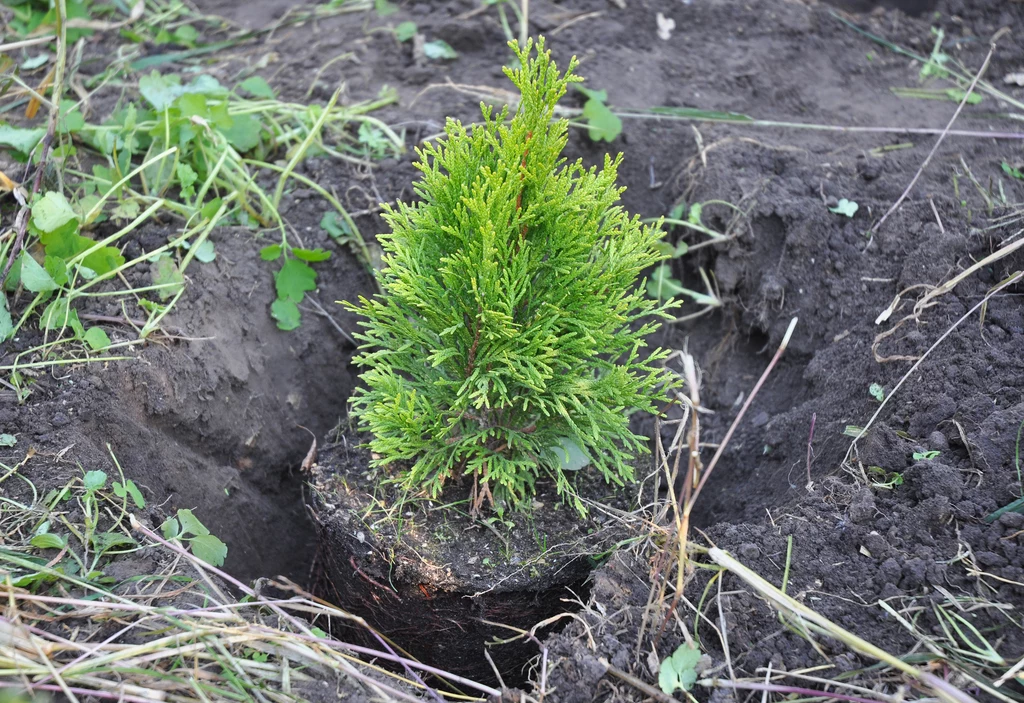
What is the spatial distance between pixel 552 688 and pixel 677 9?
147 inches

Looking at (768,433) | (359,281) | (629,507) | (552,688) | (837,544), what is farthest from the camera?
(359,281)

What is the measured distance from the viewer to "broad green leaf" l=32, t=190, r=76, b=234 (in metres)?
2.85

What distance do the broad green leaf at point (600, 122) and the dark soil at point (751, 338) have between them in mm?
116

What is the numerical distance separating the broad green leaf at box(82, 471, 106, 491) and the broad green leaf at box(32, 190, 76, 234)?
0.95 m

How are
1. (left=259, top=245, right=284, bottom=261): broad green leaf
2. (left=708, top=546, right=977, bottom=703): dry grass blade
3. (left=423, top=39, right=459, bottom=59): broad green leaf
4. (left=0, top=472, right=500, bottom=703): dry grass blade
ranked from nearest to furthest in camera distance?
1. (left=708, top=546, right=977, bottom=703): dry grass blade
2. (left=0, top=472, right=500, bottom=703): dry grass blade
3. (left=259, top=245, right=284, bottom=261): broad green leaf
4. (left=423, top=39, right=459, bottom=59): broad green leaf

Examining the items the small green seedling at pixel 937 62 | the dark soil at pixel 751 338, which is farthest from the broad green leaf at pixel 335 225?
the small green seedling at pixel 937 62

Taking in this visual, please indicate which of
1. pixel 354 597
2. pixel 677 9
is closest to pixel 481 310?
pixel 354 597

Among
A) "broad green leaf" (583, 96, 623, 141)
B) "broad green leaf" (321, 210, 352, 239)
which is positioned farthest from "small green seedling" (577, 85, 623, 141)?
"broad green leaf" (321, 210, 352, 239)

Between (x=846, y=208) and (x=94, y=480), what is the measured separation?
2988mm

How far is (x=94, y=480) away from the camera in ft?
8.14

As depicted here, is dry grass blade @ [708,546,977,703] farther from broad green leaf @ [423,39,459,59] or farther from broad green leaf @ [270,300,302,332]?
broad green leaf @ [423,39,459,59]

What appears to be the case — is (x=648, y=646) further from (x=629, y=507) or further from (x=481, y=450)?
(x=481, y=450)

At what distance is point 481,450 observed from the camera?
2527 millimetres

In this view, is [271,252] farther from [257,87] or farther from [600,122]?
[600,122]
